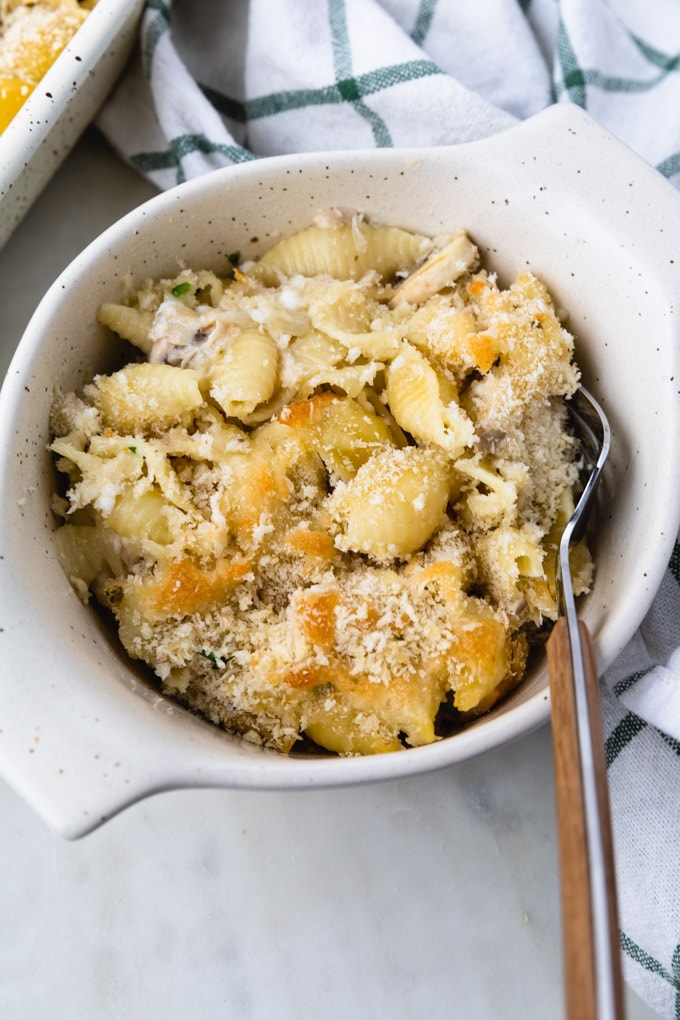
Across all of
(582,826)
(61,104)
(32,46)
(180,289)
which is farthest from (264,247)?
(582,826)

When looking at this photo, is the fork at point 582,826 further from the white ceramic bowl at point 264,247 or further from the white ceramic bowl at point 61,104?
the white ceramic bowl at point 61,104

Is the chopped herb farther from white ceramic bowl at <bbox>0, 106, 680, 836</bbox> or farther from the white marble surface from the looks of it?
the white marble surface

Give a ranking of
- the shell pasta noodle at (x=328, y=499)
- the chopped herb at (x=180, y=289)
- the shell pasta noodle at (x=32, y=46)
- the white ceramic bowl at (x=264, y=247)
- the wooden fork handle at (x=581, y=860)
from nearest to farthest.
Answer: the wooden fork handle at (x=581, y=860) → the white ceramic bowl at (x=264, y=247) → the shell pasta noodle at (x=328, y=499) → the chopped herb at (x=180, y=289) → the shell pasta noodle at (x=32, y=46)

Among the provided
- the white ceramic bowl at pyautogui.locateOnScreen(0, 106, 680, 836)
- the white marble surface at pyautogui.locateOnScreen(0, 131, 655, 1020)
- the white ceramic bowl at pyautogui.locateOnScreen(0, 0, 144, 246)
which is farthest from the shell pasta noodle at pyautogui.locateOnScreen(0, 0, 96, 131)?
the white marble surface at pyautogui.locateOnScreen(0, 131, 655, 1020)

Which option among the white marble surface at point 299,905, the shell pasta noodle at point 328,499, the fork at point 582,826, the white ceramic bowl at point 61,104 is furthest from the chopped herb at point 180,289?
the white marble surface at point 299,905

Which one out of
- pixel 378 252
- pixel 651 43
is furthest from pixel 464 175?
pixel 651 43

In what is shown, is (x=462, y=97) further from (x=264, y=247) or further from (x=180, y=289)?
(x=180, y=289)
